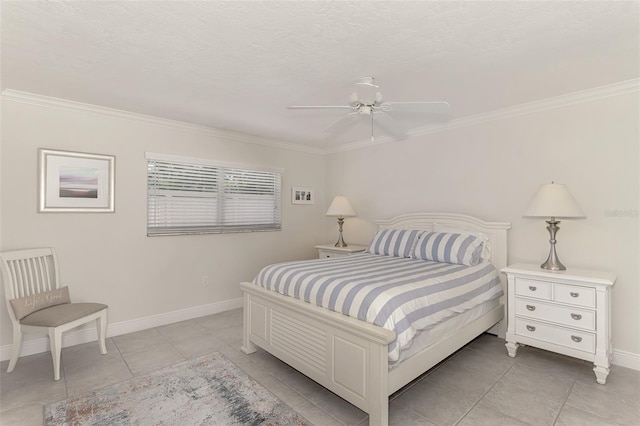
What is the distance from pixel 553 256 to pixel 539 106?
4.93ft

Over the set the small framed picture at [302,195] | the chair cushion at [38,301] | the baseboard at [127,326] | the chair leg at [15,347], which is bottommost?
the baseboard at [127,326]

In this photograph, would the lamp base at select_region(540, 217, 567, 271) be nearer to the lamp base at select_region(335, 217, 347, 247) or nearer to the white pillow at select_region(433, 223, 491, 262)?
the white pillow at select_region(433, 223, 491, 262)

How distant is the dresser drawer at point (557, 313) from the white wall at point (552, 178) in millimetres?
580

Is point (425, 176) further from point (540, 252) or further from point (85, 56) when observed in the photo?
point (85, 56)

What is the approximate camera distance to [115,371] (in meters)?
2.68

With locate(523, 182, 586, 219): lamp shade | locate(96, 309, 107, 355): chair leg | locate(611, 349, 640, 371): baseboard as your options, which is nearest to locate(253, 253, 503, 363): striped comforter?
locate(523, 182, 586, 219): lamp shade

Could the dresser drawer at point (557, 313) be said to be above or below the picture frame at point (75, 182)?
below

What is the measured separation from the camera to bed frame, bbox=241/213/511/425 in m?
1.91

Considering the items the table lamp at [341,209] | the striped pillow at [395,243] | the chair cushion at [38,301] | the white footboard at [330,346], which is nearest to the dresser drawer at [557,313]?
the striped pillow at [395,243]

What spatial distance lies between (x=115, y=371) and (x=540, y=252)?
4.10 meters

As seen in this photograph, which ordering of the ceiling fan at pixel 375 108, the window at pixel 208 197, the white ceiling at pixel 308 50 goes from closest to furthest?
1. the white ceiling at pixel 308 50
2. the ceiling fan at pixel 375 108
3. the window at pixel 208 197

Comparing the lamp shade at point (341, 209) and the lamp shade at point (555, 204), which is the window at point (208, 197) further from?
the lamp shade at point (555, 204)

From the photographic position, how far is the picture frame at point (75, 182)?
3.06m

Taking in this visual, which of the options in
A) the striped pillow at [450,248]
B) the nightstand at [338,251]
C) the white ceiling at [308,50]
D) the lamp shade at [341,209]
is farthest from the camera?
the lamp shade at [341,209]
